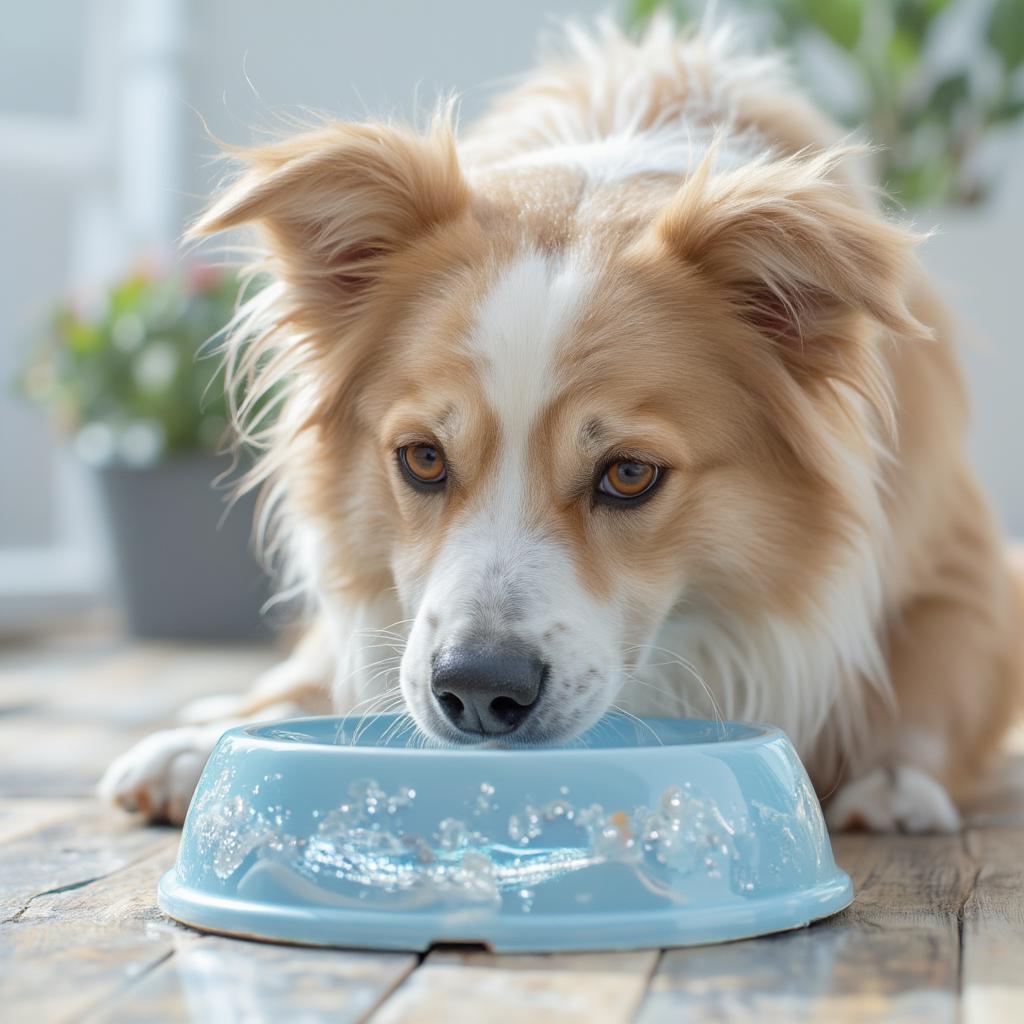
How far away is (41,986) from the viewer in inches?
56.4

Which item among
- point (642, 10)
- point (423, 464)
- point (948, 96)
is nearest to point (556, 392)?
point (423, 464)

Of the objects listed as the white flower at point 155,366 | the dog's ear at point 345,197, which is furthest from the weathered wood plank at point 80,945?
the white flower at point 155,366

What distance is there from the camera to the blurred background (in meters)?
4.89

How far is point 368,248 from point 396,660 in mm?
621

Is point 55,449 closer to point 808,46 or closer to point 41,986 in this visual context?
point 808,46

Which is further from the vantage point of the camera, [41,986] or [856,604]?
[856,604]

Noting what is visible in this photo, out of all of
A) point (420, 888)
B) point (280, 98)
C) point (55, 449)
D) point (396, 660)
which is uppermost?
point (280, 98)

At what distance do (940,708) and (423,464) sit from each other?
0.93 m

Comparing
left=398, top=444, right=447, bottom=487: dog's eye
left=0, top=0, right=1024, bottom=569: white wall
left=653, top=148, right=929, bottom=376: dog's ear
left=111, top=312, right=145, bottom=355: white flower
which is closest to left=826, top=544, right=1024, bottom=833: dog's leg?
left=653, top=148, right=929, bottom=376: dog's ear

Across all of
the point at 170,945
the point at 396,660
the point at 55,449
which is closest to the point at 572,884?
the point at 170,945

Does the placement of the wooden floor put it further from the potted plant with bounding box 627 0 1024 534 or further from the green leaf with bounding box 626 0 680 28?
the green leaf with bounding box 626 0 680 28

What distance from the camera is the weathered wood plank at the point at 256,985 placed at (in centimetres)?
133

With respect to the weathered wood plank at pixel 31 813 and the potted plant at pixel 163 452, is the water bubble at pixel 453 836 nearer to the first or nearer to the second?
the weathered wood plank at pixel 31 813

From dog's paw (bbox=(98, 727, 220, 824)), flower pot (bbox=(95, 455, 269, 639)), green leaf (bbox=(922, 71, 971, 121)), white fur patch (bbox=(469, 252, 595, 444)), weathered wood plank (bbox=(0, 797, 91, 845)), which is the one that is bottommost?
flower pot (bbox=(95, 455, 269, 639))
